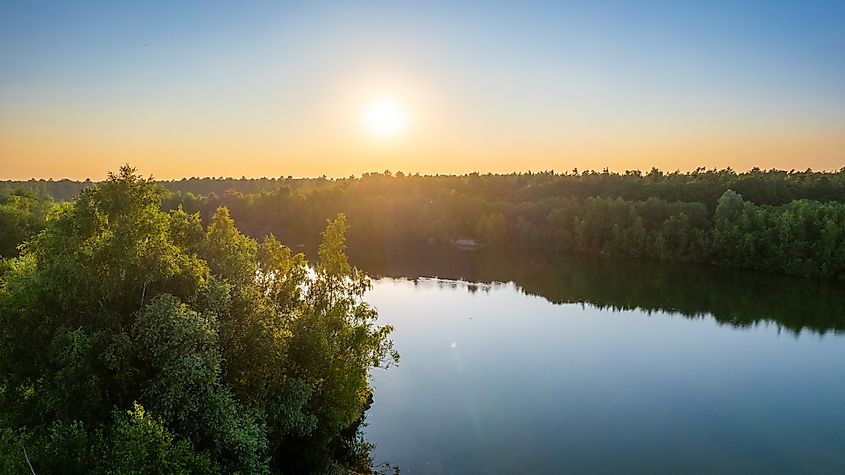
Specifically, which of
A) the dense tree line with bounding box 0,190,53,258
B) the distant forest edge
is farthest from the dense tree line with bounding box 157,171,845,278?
the dense tree line with bounding box 0,190,53,258

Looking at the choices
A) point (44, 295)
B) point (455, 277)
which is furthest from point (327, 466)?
point (455, 277)

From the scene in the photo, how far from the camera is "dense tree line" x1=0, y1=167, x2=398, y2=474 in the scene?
40.6ft

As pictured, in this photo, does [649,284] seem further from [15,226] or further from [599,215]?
[15,226]

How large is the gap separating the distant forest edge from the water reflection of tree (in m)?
4.45

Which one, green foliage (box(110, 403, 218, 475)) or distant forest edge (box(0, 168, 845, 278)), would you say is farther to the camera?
distant forest edge (box(0, 168, 845, 278))

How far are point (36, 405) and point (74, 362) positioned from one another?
2.54 meters

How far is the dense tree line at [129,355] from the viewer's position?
12.4 metres

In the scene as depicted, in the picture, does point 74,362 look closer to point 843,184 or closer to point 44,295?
point 44,295

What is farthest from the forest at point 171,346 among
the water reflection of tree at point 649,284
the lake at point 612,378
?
the water reflection of tree at point 649,284

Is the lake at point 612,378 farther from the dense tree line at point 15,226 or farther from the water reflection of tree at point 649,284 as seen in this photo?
the dense tree line at point 15,226

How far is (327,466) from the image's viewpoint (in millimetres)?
19516

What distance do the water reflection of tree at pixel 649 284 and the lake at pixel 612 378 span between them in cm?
37

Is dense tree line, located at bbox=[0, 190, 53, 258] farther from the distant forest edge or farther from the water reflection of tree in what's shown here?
the water reflection of tree

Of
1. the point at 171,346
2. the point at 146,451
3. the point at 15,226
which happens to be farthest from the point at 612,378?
the point at 15,226
